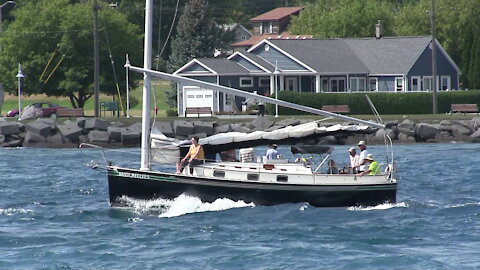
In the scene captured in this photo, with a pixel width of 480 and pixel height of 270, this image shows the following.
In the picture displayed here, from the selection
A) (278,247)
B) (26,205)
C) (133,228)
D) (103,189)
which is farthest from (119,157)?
(278,247)

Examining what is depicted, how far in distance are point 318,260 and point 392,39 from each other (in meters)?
60.3

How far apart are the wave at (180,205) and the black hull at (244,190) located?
12cm

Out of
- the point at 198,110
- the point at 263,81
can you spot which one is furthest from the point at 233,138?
the point at 263,81

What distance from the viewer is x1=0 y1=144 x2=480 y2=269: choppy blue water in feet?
86.1

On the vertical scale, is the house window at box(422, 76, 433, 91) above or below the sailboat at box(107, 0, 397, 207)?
above

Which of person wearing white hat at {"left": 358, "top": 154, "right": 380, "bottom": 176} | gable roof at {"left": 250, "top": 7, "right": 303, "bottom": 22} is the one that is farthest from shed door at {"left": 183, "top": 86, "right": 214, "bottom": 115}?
gable roof at {"left": 250, "top": 7, "right": 303, "bottom": 22}

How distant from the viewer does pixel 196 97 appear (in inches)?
3056

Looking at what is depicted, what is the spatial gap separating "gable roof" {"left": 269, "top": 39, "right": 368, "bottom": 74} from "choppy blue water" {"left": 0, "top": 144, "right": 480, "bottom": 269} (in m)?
39.3

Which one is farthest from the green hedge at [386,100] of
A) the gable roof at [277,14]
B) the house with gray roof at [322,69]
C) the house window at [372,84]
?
the gable roof at [277,14]

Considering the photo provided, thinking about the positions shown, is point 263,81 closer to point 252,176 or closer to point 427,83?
point 427,83

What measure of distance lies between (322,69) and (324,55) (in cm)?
257

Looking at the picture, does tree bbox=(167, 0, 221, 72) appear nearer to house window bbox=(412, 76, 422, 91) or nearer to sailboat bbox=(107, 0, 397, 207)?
house window bbox=(412, 76, 422, 91)

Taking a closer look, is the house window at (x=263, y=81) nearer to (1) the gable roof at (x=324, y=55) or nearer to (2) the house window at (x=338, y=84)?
(1) the gable roof at (x=324, y=55)

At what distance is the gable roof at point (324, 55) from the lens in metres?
80.6
